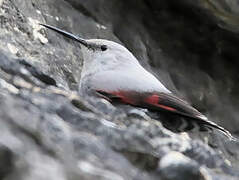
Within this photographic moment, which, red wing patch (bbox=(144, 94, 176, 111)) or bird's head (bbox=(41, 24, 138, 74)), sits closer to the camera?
red wing patch (bbox=(144, 94, 176, 111))

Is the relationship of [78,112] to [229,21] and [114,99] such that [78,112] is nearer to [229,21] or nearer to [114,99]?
[114,99]

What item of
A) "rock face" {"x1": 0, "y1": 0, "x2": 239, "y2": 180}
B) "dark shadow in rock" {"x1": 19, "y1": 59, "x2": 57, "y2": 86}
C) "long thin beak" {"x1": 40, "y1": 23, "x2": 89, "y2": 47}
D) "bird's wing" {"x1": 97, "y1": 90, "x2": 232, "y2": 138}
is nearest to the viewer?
A: "rock face" {"x1": 0, "y1": 0, "x2": 239, "y2": 180}

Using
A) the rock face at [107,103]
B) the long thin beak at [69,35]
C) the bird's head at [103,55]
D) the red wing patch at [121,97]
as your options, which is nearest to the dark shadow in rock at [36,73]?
the rock face at [107,103]

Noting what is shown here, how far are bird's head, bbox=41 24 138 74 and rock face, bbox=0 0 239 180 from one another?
0.20 metres

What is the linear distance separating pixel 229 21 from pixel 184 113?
2129 millimetres

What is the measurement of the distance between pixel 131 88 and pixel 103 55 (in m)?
0.85

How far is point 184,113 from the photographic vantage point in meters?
3.54

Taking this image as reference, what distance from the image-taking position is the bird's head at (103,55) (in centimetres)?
424

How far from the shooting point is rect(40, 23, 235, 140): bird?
11.7 ft

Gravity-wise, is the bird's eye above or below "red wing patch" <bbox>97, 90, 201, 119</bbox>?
above

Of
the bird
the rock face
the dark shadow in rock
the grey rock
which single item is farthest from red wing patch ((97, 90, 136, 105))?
the grey rock

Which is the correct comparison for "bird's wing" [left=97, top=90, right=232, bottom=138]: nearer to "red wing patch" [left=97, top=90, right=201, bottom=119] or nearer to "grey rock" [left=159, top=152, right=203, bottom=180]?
"red wing patch" [left=97, top=90, right=201, bottom=119]

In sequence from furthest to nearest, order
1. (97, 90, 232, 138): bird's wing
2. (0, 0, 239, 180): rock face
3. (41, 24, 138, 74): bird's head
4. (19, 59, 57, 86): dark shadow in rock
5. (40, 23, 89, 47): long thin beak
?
(40, 23, 89, 47): long thin beak → (41, 24, 138, 74): bird's head → (97, 90, 232, 138): bird's wing → (19, 59, 57, 86): dark shadow in rock → (0, 0, 239, 180): rock face

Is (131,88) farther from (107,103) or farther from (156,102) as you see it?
(107,103)
